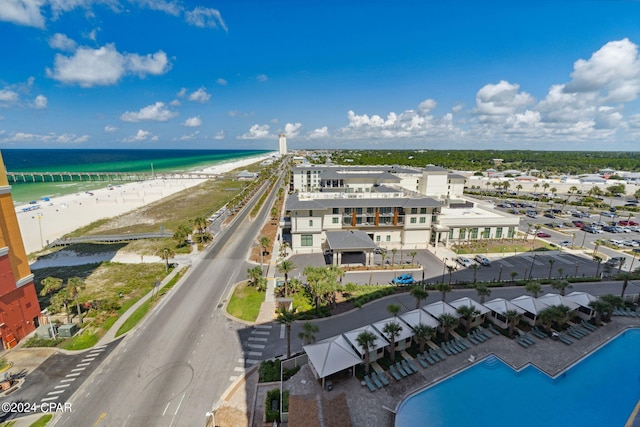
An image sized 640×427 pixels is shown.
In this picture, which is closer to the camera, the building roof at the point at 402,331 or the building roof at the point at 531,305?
the building roof at the point at 402,331

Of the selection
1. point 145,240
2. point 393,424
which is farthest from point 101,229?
point 393,424

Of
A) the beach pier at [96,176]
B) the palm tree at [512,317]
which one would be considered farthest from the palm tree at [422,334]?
the beach pier at [96,176]

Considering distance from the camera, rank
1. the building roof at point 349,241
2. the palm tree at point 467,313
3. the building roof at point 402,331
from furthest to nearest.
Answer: the building roof at point 349,241
the palm tree at point 467,313
the building roof at point 402,331

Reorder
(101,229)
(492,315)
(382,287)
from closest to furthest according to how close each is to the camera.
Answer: (492,315) → (382,287) → (101,229)

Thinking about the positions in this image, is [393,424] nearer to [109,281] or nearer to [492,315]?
[492,315]

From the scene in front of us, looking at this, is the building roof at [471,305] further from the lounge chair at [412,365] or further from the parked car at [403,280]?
the parked car at [403,280]

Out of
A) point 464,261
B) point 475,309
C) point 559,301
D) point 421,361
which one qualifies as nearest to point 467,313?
point 475,309
